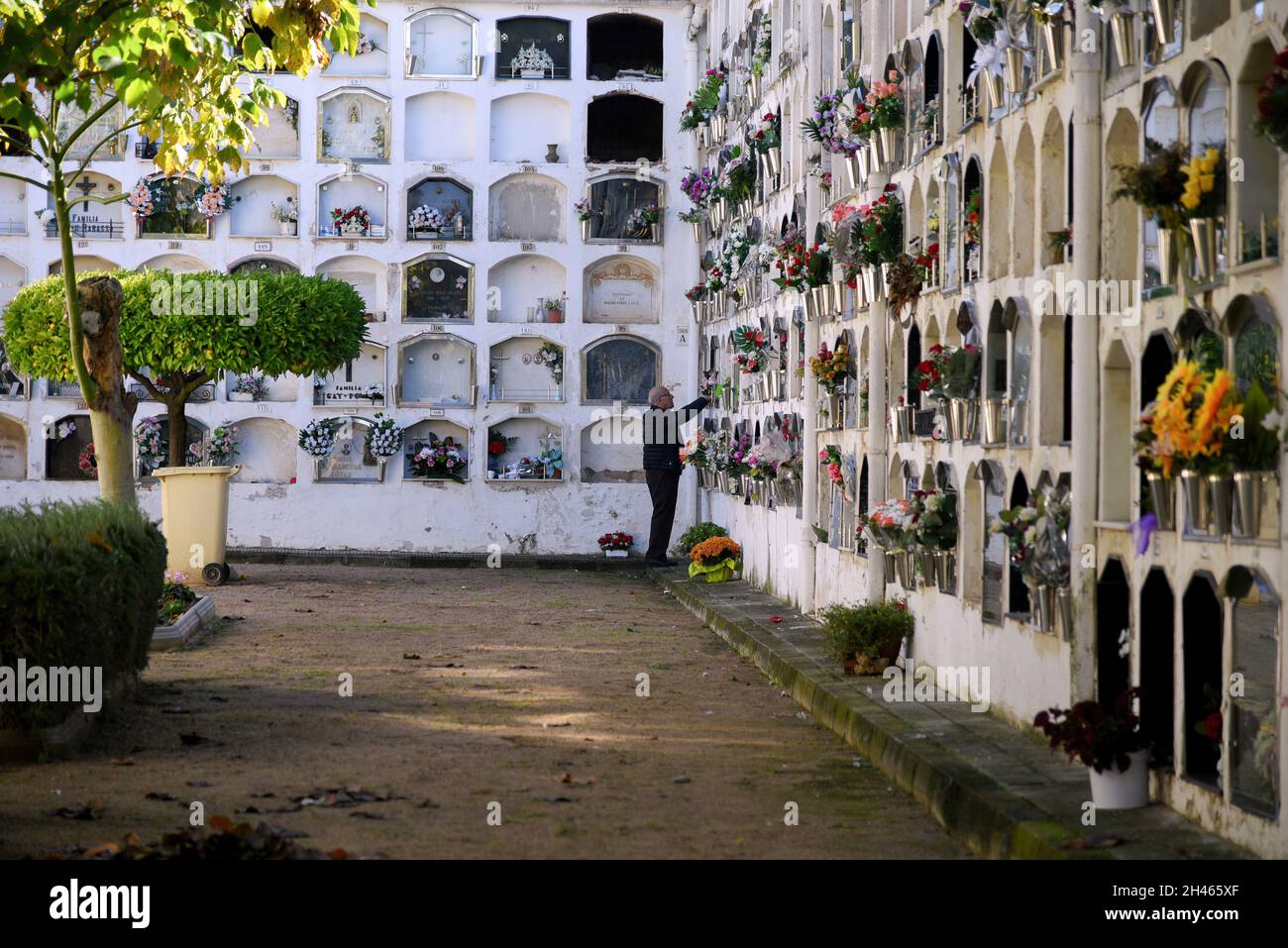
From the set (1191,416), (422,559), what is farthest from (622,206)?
(1191,416)

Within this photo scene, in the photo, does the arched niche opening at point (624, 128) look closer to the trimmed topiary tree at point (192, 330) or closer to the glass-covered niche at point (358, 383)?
the glass-covered niche at point (358, 383)

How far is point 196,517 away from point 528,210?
6.77m

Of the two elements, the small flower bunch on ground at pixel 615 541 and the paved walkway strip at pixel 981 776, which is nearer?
the paved walkway strip at pixel 981 776

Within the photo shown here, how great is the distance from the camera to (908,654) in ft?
27.3

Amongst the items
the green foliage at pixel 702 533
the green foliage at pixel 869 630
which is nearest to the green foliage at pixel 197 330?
the green foliage at pixel 702 533

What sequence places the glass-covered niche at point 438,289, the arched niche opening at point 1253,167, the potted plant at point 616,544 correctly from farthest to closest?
the glass-covered niche at point 438,289, the potted plant at point 616,544, the arched niche opening at point 1253,167

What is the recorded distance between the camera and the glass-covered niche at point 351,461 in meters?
19.0

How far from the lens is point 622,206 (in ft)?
63.7

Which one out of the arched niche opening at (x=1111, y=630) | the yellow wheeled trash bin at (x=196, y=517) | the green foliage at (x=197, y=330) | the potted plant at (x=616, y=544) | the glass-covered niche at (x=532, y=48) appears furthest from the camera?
the glass-covered niche at (x=532, y=48)

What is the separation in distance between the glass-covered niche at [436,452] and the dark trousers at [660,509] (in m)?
2.70

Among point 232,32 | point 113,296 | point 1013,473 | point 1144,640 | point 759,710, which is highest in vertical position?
point 232,32
